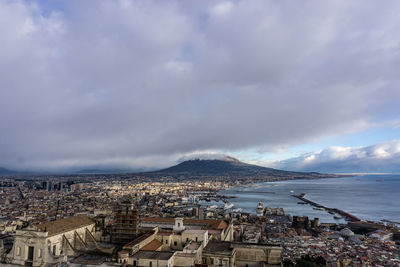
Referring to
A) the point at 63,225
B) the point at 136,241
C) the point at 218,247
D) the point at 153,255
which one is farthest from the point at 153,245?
the point at 63,225

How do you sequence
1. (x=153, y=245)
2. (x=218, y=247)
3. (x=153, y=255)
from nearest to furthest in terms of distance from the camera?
(x=153, y=255), (x=153, y=245), (x=218, y=247)

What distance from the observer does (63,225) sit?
2156 centimetres

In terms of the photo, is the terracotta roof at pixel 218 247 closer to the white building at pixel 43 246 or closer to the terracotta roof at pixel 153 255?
the terracotta roof at pixel 153 255

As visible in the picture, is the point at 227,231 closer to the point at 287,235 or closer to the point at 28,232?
the point at 28,232

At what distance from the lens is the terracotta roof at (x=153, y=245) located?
19.8 meters

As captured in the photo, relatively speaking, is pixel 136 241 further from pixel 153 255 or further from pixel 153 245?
pixel 153 255

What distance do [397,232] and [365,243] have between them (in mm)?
10784

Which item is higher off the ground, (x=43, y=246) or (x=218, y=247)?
(x=43, y=246)

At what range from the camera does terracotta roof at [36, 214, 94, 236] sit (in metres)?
19.9

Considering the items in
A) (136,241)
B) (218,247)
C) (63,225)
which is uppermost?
(63,225)

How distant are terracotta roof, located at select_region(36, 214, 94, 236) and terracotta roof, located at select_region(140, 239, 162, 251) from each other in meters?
6.35

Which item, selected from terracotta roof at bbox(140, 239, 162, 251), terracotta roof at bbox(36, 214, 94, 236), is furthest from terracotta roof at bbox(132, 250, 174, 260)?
terracotta roof at bbox(36, 214, 94, 236)

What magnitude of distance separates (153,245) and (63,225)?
7.19 m

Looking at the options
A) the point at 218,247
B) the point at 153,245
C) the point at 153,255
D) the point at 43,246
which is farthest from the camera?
the point at 218,247
